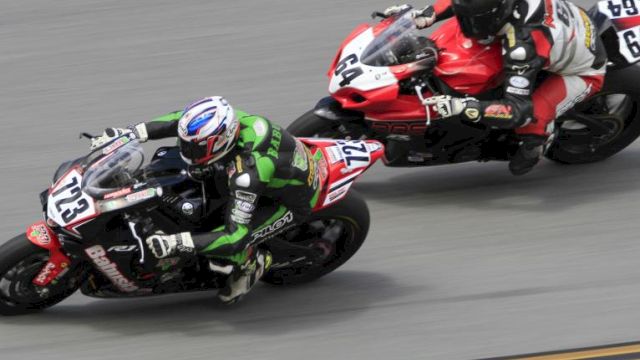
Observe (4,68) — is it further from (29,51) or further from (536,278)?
(536,278)

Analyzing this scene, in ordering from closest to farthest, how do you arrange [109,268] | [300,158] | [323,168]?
1. [109,268]
2. [300,158]
3. [323,168]

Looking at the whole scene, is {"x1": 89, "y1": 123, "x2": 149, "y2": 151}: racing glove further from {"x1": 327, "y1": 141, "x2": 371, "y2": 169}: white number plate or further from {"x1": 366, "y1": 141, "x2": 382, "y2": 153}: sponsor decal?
{"x1": 366, "y1": 141, "x2": 382, "y2": 153}: sponsor decal

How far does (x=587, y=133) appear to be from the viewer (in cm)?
1012

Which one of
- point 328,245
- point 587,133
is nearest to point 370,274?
point 328,245

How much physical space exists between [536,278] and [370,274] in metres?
1.08

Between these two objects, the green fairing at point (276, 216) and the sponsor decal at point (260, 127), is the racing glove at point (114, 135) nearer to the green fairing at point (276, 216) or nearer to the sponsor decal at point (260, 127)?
the sponsor decal at point (260, 127)

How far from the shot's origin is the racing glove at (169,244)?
7.29 m

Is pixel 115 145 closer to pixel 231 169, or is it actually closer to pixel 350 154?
pixel 231 169

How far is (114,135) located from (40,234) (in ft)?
2.47

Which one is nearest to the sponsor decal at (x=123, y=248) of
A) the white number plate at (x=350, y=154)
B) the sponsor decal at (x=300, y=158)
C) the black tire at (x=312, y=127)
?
the sponsor decal at (x=300, y=158)

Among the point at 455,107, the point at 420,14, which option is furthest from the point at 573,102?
the point at 420,14

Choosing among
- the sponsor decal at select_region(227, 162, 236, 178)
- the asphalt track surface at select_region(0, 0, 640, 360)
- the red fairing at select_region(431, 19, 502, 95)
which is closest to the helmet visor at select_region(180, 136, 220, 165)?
the sponsor decal at select_region(227, 162, 236, 178)

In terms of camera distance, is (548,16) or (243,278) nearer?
(243,278)

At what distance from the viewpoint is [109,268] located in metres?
7.62
